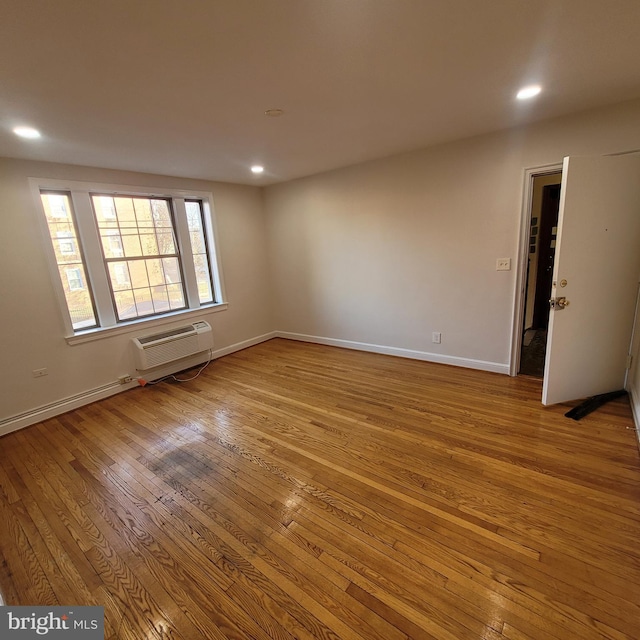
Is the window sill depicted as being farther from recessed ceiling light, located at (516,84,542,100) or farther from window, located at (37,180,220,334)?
recessed ceiling light, located at (516,84,542,100)

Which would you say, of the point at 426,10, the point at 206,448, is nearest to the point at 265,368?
the point at 206,448

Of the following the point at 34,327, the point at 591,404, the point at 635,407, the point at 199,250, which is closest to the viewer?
the point at 635,407

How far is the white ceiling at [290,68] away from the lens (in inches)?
52.2

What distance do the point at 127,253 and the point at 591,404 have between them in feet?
16.0

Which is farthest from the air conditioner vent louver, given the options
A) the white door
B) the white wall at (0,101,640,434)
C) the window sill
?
the white door

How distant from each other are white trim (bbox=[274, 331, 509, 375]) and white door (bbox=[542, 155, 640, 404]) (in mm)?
751

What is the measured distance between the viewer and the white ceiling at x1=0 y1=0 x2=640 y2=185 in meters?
1.33

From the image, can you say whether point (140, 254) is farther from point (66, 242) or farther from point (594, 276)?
point (594, 276)

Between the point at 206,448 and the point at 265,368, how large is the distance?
5.41 feet

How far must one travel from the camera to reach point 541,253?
477 centimetres

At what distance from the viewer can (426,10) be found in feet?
4.42

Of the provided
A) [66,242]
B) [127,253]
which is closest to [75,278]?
[66,242]

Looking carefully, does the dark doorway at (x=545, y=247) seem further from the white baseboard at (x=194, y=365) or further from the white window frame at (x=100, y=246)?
the white window frame at (x=100, y=246)

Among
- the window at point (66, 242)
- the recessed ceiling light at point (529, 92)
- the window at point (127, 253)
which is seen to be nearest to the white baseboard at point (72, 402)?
the window at point (127, 253)
